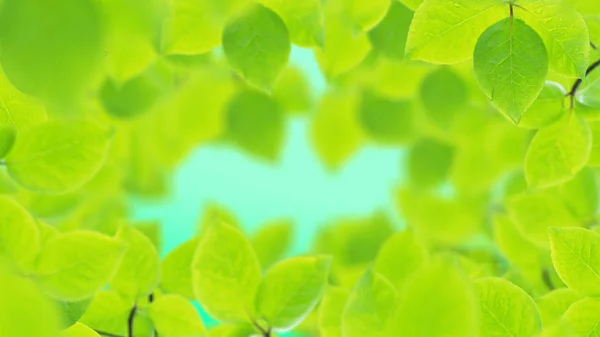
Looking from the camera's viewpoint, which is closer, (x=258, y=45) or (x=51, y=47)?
(x=51, y=47)

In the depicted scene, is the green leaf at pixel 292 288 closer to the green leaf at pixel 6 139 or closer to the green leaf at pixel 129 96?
the green leaf at pixel 6 139

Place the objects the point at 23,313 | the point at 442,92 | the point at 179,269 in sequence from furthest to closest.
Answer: the point at 442,92 < the point at 179,269 < the point at 23,313

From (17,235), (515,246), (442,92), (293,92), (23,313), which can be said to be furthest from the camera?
(293,92)

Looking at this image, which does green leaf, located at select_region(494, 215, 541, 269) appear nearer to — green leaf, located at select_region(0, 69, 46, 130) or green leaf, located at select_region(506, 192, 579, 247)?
green leaf, located at select_region(506, 192, 579, 247)

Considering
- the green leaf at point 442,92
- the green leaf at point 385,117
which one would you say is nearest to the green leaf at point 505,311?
the green leaf at point 442,92

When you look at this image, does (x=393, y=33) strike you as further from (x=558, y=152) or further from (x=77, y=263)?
(x=77, y=263)

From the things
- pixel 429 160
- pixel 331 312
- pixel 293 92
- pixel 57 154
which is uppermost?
pixel 57 154

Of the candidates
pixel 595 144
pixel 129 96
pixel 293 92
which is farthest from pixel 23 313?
pixel 293 92
